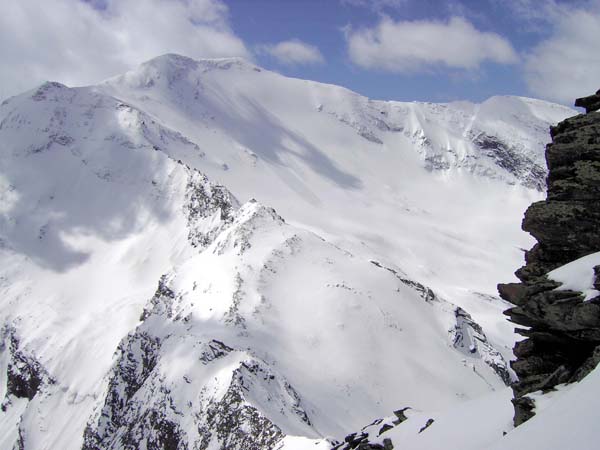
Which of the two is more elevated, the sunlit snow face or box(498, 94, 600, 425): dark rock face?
the sunlit snow face

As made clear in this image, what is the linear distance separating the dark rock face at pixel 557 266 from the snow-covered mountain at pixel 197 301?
89.8 feet

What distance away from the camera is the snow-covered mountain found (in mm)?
57906

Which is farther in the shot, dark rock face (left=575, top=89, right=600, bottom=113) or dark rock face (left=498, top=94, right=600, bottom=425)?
dark rock face (left=575, top=89, right=600, bottom=113)

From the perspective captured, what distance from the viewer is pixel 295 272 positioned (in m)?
79.2

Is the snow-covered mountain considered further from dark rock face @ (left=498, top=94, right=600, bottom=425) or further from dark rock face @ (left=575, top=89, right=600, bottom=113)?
dark rock face @ (left=575, top=89, right=600, bottom=113)

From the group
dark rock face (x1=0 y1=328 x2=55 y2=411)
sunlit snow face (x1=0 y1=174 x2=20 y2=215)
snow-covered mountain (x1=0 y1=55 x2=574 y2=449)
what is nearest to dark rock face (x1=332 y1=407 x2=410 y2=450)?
snow-covered mountain (x1=0 y1=55 x2=574 y2=449)

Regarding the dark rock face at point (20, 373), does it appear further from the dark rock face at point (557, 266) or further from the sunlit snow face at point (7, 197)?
the dark rock face at point (557, 266)

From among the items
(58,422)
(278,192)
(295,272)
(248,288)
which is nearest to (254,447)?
(248,288)

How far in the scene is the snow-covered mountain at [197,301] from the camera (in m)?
57.9

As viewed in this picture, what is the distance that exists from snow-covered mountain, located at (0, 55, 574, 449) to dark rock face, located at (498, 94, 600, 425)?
27.4m

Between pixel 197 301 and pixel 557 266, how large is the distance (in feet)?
208

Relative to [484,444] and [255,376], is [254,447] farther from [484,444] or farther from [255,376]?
[484,444]

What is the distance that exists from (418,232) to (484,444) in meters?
185

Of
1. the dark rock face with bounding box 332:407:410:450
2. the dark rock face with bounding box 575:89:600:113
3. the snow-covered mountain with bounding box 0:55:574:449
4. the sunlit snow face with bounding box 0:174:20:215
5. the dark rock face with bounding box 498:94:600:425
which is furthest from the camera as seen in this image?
the sunlit snow face with bounding box 0:174:20:215
